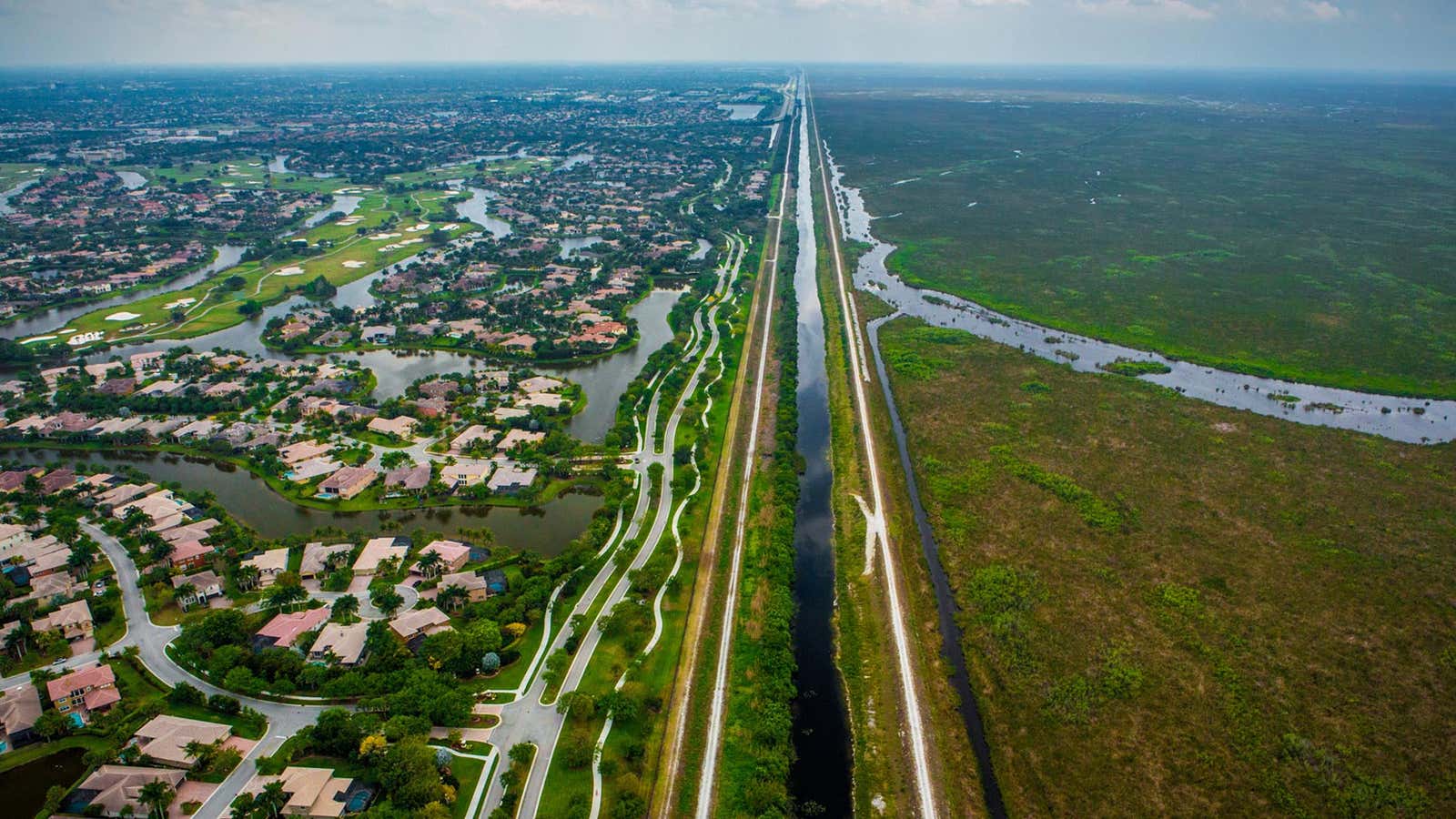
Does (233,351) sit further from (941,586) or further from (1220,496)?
(1220,496)

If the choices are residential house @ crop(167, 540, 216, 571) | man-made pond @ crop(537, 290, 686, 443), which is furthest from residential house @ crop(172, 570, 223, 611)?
man-made pond @ crop(537, 290, 686, 443)

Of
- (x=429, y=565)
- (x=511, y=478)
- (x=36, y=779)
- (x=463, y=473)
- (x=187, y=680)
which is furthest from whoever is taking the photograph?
(x=463, y=473)

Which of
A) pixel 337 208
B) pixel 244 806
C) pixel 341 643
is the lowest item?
pixel 244 806

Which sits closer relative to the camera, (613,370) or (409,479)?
(409,479)

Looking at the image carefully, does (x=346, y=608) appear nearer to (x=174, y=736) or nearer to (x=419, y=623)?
(x=419, y=623)

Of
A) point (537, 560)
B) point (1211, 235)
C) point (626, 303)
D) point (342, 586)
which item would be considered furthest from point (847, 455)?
point (1211, 235)

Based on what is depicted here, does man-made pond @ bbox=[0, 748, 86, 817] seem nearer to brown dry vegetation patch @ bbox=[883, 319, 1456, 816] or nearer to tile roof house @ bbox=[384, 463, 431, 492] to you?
tile roof house @ bbox=[384, 463, 431, 492]

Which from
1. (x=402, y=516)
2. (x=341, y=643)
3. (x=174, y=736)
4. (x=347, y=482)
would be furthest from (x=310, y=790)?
(x=347, y=482)
